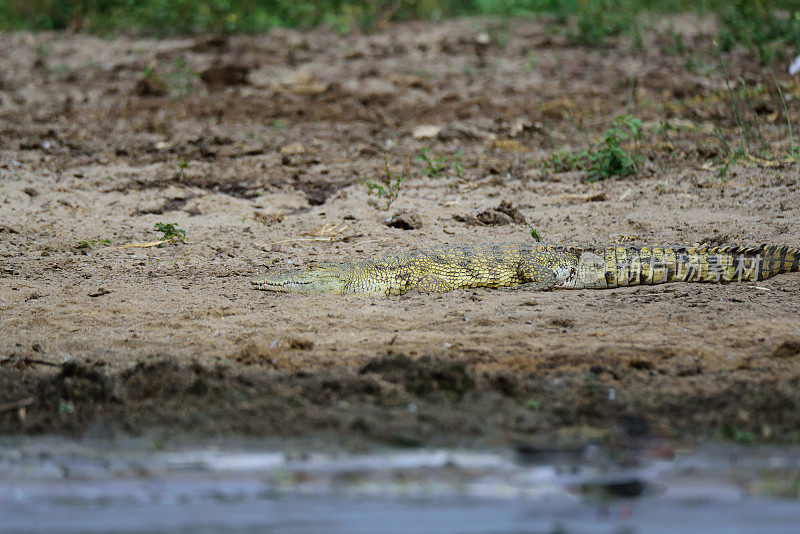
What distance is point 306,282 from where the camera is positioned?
5.20 m

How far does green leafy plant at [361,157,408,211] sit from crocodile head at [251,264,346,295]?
1.45 meters

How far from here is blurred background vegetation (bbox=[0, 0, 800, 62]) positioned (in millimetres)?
10797

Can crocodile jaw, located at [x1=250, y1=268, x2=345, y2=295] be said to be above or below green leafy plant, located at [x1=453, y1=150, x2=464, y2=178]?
below

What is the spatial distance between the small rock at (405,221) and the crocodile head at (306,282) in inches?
44.6

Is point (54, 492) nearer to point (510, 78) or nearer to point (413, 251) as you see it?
point (413, 251)

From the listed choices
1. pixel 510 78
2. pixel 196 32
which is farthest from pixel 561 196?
pixel 196 32

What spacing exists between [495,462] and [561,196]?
13.1 ft

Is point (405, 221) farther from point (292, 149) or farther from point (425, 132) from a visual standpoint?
point (425, 132)

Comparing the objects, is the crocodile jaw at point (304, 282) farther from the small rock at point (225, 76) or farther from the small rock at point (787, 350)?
the small rock at point (225, 76)

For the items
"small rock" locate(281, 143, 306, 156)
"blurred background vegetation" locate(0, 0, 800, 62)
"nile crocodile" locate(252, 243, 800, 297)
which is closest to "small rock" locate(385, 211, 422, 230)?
"nile crocodile" locate(252, 243, 800, 297)

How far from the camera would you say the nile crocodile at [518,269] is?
17.0 feet

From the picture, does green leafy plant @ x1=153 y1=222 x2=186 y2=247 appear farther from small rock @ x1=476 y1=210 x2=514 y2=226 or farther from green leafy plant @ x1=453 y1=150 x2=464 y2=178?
green leafy plant @ x1=453 y1=150 x2=464 y2=178

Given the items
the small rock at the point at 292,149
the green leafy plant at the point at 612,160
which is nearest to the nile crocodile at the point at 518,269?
the green leafy plant at the point at 612,160

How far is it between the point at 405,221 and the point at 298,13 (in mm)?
6226
